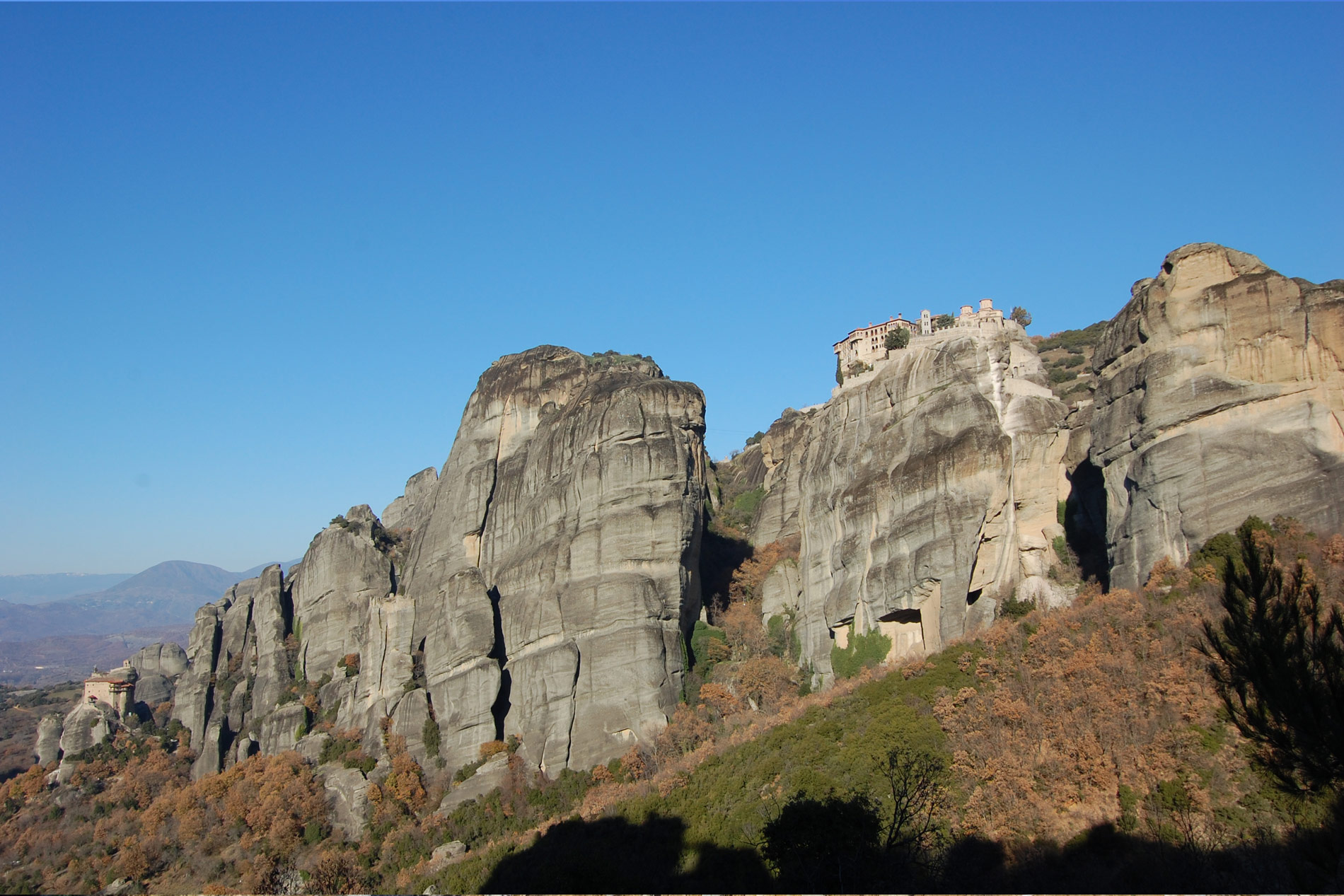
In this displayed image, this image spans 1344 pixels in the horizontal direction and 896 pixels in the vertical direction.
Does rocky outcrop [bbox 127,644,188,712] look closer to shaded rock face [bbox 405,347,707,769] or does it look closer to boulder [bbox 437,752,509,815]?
shaded rock face [bbox 405,347,707,769]

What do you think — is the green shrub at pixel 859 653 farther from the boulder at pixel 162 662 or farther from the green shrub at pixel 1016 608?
the boulder at pixel 162 662

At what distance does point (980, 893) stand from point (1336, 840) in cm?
717

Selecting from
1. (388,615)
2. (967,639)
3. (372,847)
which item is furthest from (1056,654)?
(388,615)

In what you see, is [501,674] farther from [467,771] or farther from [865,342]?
[865,342]

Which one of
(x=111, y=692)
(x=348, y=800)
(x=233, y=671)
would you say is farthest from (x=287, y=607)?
(x=348, y=800)

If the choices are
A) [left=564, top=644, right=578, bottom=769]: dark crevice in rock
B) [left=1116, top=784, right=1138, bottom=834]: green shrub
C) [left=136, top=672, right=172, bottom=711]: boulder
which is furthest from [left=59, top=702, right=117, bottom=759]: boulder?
[left=1116, top=784, right=1138, bottom=834]: green shrub

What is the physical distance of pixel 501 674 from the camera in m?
48.4

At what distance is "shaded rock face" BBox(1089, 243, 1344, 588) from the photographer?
31.1 meters

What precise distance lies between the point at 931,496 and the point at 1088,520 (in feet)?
19.4

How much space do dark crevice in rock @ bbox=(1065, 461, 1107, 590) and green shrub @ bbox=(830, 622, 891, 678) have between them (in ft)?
25.8

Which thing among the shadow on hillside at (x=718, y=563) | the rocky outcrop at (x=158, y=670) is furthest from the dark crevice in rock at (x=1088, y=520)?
the rocky outcrop at (x=158, y=670)

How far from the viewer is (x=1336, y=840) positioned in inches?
838

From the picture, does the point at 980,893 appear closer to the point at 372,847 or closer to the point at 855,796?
the point at 855,796

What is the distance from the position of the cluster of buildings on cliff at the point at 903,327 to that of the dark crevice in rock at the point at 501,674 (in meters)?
27.3
